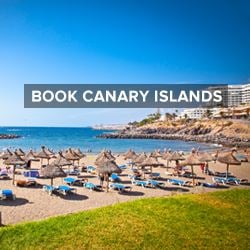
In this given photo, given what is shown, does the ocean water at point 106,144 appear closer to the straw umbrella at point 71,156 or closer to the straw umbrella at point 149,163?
the straw umbrella at point 71,156

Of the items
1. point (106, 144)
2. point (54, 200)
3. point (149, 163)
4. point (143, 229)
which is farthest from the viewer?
point (106, 144)

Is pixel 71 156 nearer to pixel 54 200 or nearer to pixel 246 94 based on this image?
pixel 54 200

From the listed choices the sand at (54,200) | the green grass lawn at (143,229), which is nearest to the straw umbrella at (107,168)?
the sand at (54,200)

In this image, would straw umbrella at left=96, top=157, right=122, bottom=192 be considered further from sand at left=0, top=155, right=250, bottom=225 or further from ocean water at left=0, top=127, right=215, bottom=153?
ocean water at left=0, top=127, right=215, bottom=153

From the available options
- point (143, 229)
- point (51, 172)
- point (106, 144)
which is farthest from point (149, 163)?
point (106, 144)

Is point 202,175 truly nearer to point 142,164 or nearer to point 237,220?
point 142,164

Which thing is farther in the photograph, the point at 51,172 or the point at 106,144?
the point at 106,144

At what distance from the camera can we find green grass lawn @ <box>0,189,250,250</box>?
27.6ft

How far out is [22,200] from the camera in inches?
618

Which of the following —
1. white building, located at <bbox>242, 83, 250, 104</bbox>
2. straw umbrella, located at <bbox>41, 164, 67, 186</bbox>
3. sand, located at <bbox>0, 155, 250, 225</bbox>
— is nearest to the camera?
sand, located at <bbox>0, 155, 250, 225</bbox>

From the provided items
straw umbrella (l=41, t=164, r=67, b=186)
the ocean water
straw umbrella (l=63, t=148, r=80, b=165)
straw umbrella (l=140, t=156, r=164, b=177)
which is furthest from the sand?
the ocean water

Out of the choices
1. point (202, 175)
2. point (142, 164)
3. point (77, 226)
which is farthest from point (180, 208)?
point (202, 175)

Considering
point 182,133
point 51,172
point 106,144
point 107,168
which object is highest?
point 182,133

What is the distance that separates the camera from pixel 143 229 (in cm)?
932
